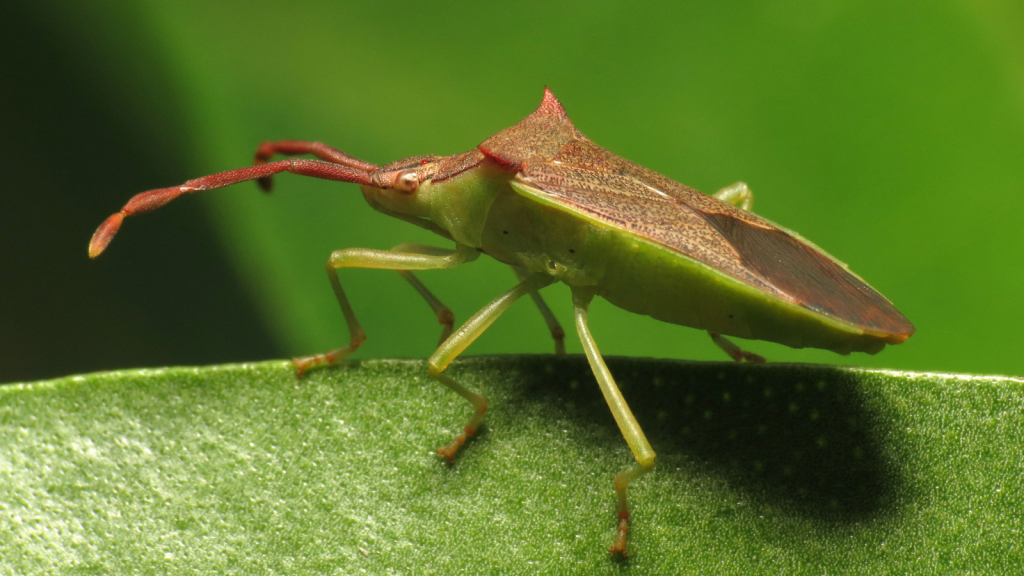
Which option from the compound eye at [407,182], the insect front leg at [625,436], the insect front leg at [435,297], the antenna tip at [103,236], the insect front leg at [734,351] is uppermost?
the antenna tip at [103,236]

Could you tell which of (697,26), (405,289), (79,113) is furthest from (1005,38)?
(79,113)

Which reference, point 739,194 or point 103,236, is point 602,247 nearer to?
point 739,194

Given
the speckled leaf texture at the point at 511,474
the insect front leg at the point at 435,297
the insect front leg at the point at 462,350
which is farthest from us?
the insect front leg at the point at 435,297

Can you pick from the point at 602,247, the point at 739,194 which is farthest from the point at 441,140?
the point at 602,247

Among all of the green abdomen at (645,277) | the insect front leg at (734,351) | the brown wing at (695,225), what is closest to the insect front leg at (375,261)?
the green abdomen at (645,277)

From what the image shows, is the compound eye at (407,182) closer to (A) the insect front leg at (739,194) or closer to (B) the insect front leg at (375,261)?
(B) the insect front leg at (375,261)

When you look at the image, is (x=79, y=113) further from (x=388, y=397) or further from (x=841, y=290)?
(x=841, y=290)

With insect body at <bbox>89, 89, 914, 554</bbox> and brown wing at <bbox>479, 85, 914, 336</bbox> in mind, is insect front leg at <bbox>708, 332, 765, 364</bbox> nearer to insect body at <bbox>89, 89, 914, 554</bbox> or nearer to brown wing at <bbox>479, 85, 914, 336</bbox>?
insect body at <bbox>89, 89, 914, 554</bbox>
